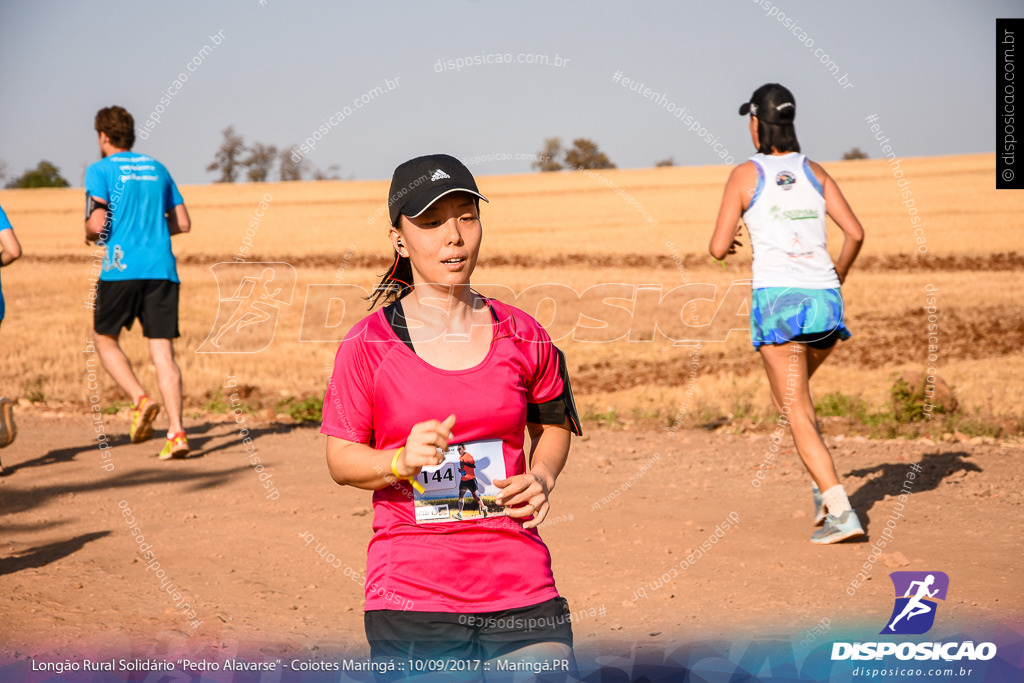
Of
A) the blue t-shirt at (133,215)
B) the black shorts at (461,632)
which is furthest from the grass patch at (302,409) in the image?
the black shorts at (461,632)

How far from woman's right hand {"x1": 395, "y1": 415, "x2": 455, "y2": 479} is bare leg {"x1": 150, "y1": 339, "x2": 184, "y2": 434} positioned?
500cm

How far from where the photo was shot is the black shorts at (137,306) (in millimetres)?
6621

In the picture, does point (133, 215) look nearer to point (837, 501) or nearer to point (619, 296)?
point (837, 501)

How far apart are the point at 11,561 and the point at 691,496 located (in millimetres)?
3940

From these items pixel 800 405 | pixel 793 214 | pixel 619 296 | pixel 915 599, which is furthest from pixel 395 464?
pixel 619 296

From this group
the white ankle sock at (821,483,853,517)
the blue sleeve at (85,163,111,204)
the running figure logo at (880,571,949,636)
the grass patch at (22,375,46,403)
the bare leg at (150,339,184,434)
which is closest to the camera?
the running figure logo at (880,571,949,636)

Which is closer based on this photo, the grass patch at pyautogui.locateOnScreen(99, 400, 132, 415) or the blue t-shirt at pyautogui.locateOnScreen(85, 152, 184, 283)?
the blue t-shirt at pyautogui.locateOnScreen(85, 152, 184, 283)

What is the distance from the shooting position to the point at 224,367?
11.7 metres

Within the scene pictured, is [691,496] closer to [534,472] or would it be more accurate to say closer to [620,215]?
[534,472]

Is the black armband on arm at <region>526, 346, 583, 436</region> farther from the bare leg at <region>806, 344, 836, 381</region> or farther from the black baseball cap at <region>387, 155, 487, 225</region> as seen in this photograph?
the bare leg at <region>806, 344, 836, 381</region>

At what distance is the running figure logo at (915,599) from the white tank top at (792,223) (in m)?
1.47

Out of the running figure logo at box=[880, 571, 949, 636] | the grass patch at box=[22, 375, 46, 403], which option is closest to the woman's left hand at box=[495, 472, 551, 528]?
the running figure logo at box=[880, 571, 949, 636]

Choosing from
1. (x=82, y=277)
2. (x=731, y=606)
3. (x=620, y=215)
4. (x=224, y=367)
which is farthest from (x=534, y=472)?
(x=620, y=215)

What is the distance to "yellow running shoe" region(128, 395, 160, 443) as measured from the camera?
6.68 metres
